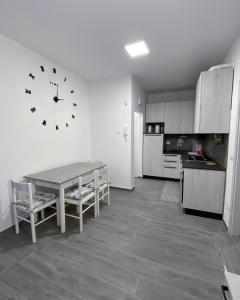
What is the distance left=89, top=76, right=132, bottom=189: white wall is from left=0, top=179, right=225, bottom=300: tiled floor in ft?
4.38

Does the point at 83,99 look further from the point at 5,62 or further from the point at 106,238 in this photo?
the point at 106,238

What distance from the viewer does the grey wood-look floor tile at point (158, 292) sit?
1.38 meters

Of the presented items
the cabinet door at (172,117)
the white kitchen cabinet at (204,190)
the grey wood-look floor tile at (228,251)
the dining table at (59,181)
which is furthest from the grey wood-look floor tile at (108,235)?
the cabinet door at (172,117)

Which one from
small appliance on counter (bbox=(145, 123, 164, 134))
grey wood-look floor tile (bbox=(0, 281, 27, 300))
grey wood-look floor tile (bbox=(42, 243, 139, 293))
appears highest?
small appliance on counter (bbox=(145, 123, 164, 134))

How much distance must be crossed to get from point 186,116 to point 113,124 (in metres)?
2.26

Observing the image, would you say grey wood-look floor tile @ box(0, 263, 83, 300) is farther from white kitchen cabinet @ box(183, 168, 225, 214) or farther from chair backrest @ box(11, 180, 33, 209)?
white kitchen cabinet @ box(183, 168, 225, 214)

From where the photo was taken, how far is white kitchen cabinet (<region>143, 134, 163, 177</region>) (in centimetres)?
469

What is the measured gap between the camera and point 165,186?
4195 mm

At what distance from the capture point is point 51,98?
2922 millimetres

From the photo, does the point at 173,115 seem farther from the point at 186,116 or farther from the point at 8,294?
the point at 8,294

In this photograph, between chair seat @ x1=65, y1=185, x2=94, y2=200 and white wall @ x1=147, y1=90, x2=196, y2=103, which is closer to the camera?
chair seat @ x1=65, y1=185, x2=94, y2=200

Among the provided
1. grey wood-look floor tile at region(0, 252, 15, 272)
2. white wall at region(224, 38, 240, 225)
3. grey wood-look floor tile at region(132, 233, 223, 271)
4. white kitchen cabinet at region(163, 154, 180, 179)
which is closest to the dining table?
grey wood-look floor tile at region(0, 252, 15, 272)

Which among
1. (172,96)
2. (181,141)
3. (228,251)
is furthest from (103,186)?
(172,96)

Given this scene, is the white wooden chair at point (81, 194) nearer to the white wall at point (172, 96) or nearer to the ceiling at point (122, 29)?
the ceiling at point (122, 29)
